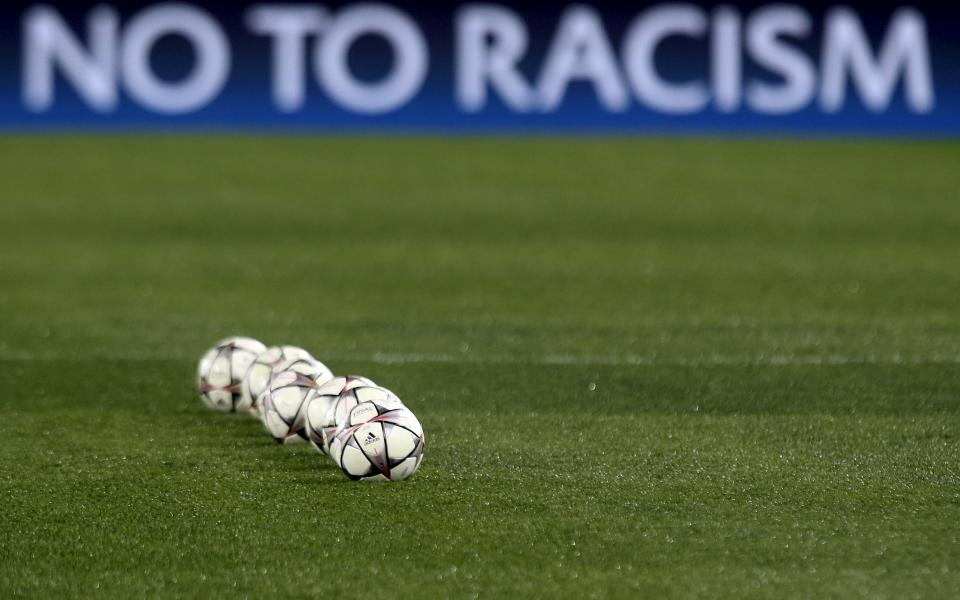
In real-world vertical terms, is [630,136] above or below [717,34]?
below

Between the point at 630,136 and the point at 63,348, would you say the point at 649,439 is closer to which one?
the point at 63,348

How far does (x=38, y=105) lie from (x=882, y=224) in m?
9.54

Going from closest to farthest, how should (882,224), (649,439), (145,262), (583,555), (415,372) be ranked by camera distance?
1. (583,555)
2. (649,439)
3. (415,372)
4. (145,262)
5. (882,224)

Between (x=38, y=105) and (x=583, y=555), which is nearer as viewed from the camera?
(x=583, y=555)

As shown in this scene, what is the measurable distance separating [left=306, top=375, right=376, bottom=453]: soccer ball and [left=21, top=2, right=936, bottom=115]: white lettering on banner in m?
11.6

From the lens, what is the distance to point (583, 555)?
4.06 m

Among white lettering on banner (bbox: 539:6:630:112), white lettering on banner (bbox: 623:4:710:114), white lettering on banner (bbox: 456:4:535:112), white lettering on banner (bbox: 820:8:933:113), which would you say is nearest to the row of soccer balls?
white lettering on banner (bbox: 456:4:535:112)

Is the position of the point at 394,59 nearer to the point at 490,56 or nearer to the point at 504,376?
the point at 490,56

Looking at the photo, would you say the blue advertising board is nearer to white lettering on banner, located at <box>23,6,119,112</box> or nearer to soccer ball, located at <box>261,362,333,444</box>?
white lettering on banner, located at <box>23,6,119,112</box>

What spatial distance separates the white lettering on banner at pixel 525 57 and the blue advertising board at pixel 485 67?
0.02 metres

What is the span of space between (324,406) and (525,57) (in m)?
11.7

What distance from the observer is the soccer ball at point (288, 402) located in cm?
518

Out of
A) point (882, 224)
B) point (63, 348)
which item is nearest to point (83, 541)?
point (63, 348)

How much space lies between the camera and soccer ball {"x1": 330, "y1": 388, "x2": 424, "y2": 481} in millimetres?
4723
